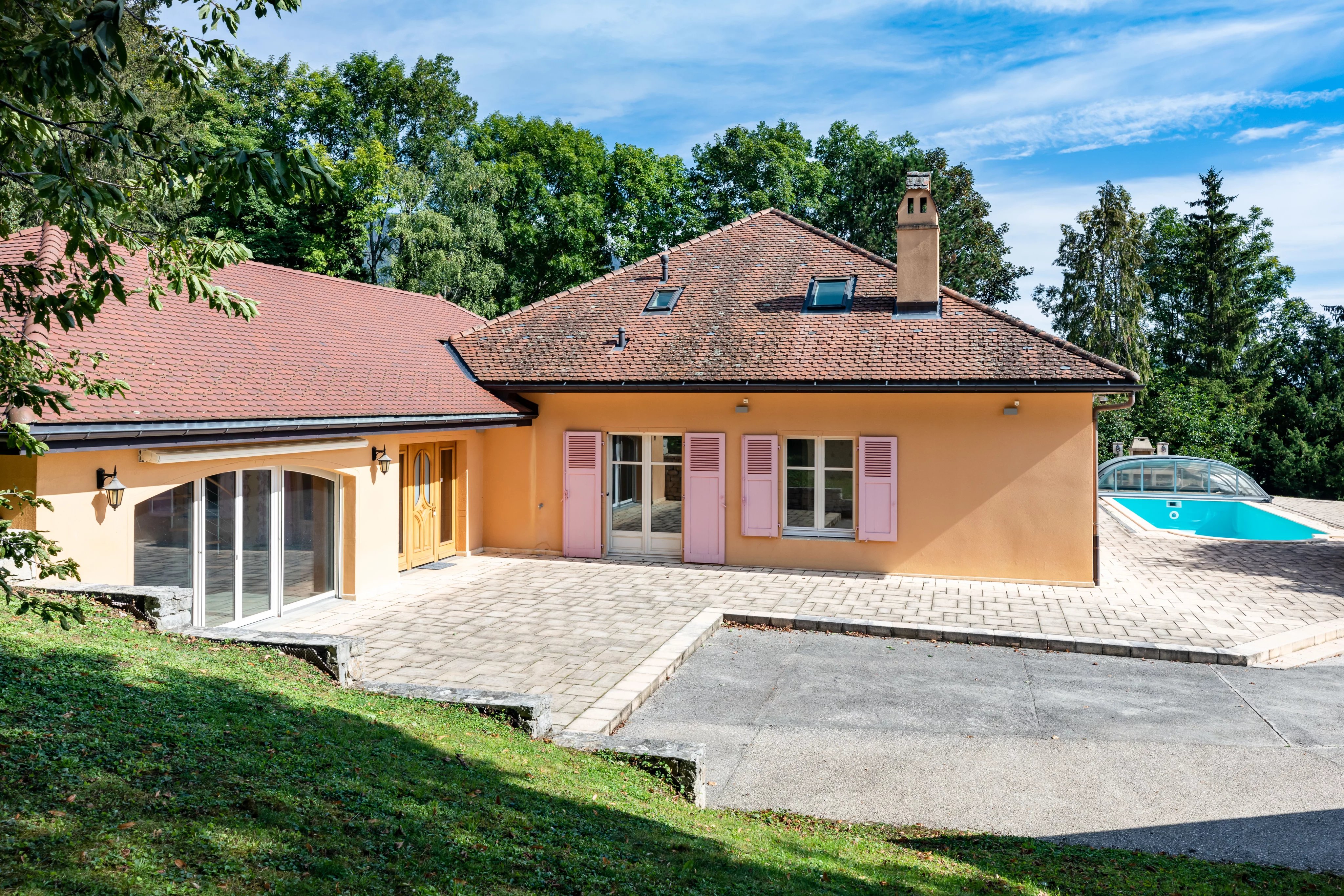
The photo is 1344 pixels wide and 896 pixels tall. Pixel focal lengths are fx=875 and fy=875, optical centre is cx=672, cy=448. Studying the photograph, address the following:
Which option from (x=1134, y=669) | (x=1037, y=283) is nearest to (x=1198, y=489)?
(x=1134, y=669)

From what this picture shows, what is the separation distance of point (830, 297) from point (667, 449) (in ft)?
13.1

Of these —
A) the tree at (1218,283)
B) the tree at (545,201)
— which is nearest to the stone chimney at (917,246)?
the tree at (545,201)

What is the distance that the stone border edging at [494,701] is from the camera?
6516 mm

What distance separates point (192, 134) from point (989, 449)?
21219 millimetres

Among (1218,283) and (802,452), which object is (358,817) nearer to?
(802,452)

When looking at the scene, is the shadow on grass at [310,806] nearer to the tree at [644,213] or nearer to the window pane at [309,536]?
the window pane at [309,536]

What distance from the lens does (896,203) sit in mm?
32719

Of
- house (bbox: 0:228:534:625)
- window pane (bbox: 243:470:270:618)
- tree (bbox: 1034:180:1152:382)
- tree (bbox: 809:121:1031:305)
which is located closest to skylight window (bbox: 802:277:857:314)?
house (bbox: 0:228:534:625)

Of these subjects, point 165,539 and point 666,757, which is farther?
point 165,539

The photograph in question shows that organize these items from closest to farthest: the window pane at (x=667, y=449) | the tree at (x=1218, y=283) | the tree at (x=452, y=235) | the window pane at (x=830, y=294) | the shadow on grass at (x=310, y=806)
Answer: the shadow on grass at (x=310, y=806) < the window pane at (x=667, y=449) < the window pane at (x=830, y=294) < the tree at (x=452, y=235) < the tree at (x=1218, y=283)

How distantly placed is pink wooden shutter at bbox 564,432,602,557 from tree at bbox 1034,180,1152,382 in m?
26.7

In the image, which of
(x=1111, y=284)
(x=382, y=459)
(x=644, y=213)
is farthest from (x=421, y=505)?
(x=1111, y=284)

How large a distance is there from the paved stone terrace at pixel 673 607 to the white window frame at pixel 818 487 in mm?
631

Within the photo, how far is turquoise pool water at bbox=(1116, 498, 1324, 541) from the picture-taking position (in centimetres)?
2106
